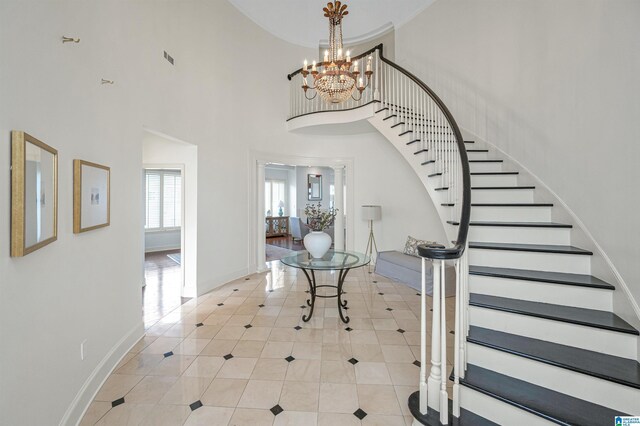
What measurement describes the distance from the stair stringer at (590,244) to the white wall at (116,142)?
6.73 ft

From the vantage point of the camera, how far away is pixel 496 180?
3.46 m

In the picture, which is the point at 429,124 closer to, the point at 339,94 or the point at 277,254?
the point at 339,94

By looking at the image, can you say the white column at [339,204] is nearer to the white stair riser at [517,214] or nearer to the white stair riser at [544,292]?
the white stair riser at [517,214]

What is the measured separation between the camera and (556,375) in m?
1.58

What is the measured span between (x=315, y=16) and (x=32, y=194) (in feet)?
20.0

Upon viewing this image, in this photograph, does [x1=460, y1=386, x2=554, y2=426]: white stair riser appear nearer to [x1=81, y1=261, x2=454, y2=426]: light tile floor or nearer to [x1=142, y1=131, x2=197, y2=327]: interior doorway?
[x1=81, y1=261, x2=454, y2=426]: light tile floor

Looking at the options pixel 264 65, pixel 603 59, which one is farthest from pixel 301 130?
pixel 603 59

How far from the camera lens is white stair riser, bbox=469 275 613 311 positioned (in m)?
1.91

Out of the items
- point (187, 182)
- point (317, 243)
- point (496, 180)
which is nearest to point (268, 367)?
point (317, 243)

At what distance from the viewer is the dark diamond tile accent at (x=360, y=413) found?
1.93m

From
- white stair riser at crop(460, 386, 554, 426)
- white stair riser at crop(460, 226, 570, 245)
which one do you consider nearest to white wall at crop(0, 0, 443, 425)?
white stair riser at crop(460, 386, 554, 426)

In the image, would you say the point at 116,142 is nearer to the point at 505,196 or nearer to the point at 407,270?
the point at 505,196

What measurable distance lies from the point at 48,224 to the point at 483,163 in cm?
448

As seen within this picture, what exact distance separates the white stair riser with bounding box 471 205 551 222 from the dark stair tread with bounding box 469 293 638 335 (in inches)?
42.2
